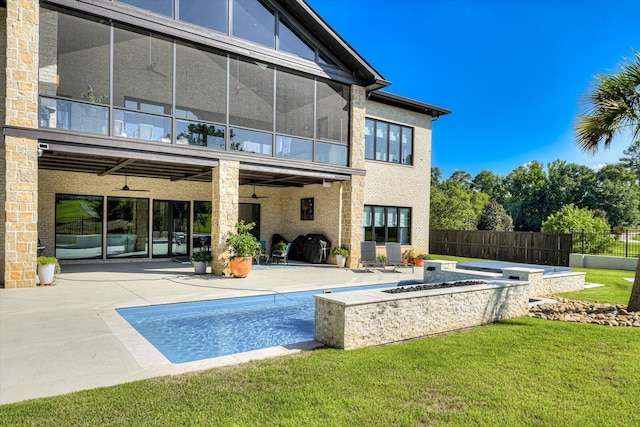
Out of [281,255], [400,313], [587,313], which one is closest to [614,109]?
[587,313]

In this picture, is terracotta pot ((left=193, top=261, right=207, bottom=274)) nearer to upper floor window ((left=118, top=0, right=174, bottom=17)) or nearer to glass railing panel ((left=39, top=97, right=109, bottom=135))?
glass railing panel ((left=39, top=97, right=109, bottom=135))

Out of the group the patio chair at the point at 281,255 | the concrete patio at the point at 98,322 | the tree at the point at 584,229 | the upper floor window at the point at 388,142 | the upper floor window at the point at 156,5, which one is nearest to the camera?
the concrete patio at the point at 98,322

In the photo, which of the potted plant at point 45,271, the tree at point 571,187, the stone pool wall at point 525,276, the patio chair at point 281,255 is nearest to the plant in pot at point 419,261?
the stone pool wall at point 525,276

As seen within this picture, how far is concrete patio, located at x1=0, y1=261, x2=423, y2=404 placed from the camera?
425cm

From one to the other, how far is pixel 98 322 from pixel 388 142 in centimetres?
1352

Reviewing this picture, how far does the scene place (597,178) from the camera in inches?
1880

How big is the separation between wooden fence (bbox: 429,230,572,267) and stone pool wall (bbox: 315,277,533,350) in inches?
507

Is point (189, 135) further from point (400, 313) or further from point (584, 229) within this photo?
point (584, 229)

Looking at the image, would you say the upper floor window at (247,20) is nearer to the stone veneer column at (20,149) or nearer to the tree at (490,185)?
the stone veneer column at (20,149)

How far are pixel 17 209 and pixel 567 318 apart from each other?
1153cm

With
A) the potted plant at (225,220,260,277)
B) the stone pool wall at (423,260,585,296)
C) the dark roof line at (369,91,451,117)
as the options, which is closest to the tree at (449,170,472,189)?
the dark roof line at (369,91,451,117)

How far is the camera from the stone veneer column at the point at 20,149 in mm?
8867

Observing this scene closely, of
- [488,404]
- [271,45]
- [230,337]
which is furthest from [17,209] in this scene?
[488,404]

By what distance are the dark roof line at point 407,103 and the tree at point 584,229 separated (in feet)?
26.3
